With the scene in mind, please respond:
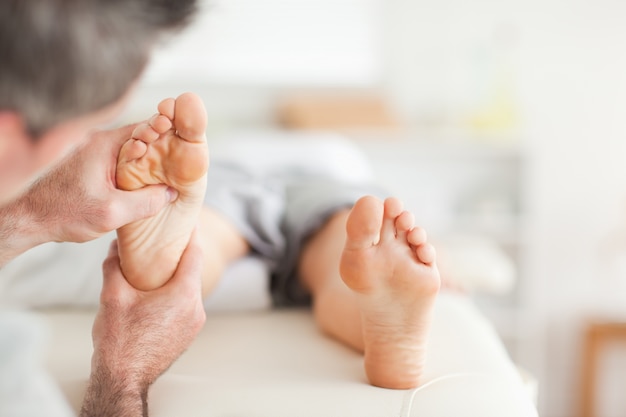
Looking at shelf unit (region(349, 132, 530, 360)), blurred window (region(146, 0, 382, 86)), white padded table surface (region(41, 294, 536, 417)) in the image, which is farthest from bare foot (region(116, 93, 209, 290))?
blurred window (region(146, 0, 382, 86))

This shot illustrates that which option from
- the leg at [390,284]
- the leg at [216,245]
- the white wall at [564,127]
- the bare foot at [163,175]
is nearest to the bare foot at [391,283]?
the leg at [390,284]

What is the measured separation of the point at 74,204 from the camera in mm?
766

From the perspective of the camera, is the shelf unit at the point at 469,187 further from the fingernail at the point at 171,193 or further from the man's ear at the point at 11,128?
the man's ear at the point at 11,128

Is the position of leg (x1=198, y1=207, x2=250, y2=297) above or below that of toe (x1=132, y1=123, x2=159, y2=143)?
below

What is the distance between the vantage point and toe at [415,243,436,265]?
0.81 metres

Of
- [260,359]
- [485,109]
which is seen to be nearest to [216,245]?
[260,359]

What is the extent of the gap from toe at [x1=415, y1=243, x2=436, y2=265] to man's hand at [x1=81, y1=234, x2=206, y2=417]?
26 centimetres

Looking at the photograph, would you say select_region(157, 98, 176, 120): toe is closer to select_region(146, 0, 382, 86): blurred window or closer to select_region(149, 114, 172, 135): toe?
select_region(149, 114, 172, 135): toe

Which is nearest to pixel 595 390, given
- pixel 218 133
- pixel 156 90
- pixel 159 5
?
pixel 218 133

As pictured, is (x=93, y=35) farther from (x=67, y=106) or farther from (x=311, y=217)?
(x=311, y=217)

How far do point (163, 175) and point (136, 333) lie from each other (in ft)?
0.56

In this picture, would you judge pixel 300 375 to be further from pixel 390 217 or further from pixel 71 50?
pixel 71 50

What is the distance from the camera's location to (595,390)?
2.45 m

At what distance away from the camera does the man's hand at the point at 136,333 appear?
2.40ft
